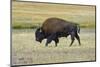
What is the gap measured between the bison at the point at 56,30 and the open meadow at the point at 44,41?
45 millimetres

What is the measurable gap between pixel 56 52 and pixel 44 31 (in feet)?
0.95

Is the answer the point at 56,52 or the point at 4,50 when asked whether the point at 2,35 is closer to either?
the point at 4,50

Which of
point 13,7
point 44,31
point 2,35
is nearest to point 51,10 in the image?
point 44,31

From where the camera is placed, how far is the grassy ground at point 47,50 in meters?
2.32

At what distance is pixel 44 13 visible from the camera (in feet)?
8.03

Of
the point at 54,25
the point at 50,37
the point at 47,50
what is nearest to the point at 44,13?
the point at 54,25

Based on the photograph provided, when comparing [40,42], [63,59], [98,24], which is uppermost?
[98,24]

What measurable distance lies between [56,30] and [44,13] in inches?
9.8

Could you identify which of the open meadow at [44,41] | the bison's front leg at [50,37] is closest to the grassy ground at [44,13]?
the open meadow at [44,41]

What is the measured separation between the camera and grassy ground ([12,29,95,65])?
7.63ft

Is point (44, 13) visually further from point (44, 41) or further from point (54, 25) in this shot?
point (44, 41)

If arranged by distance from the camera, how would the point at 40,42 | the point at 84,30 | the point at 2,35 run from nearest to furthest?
the point at 2,35, the point at 40,42, the point at 84,30

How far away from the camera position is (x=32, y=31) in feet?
7.86

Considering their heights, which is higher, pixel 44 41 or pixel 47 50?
pixel 44 41
